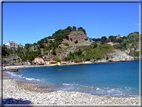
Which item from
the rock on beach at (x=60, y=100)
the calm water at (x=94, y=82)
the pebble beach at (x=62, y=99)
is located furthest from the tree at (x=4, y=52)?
the rock on beach at (x=60, y=100)

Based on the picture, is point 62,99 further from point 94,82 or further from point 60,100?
point 94,82

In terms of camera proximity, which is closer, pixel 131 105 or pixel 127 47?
pixel 131 105

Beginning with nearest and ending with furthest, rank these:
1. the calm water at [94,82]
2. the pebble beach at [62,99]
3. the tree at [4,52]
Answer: the pebble beach at [62,99] → the calm water at [94,82] → the tree at [4,52]

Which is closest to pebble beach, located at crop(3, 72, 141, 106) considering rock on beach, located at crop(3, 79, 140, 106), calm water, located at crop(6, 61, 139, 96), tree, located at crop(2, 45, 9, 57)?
rock on beach, located at crop(3, 79, 140, 106)

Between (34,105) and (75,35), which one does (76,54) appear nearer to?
(75,35)

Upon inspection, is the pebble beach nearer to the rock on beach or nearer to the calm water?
the rock on beach

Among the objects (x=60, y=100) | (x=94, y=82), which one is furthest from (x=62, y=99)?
(x=94, y=82)

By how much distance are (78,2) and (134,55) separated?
131 m

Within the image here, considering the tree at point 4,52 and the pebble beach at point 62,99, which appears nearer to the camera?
the pebble beach at point 62,99

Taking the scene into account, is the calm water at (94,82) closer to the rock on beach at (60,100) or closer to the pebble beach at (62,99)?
the pebble beach at (62,99)

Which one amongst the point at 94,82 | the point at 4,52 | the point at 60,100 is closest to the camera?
the point at 60,100

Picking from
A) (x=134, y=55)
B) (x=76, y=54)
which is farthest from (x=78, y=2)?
(x=134, y=55)

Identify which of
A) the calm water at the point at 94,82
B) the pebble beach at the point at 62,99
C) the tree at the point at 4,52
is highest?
the tree at the point at 4,52

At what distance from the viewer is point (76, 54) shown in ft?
364
